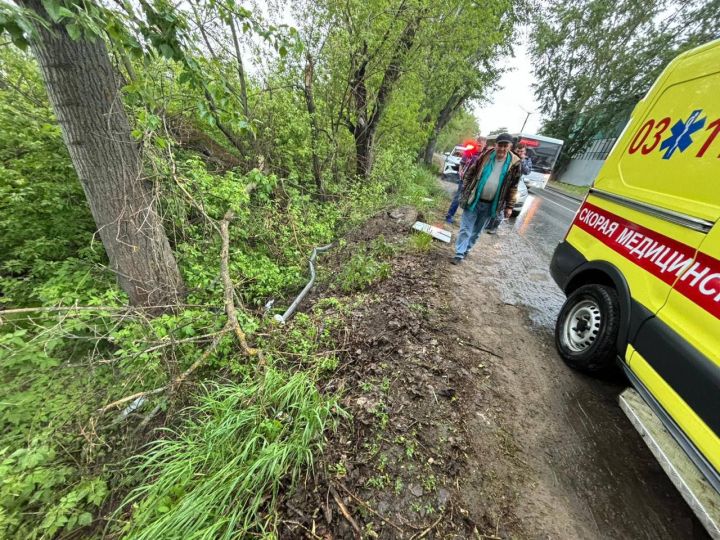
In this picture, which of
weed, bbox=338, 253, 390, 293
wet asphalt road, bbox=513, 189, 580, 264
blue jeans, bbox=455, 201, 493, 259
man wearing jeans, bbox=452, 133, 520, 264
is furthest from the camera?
wet asphalt road, bbox=513, 189, 580, 264

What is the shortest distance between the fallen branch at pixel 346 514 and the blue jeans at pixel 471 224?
3.84 m

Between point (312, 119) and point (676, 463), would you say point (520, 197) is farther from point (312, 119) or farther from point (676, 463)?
point (676, 463)

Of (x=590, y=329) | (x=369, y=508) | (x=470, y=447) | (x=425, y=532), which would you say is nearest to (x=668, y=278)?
(x=590, y=329)

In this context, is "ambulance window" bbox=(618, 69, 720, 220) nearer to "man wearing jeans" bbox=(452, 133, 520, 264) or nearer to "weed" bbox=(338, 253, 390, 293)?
"man wearing jeans" bbox=(452, 133, 520, 264)

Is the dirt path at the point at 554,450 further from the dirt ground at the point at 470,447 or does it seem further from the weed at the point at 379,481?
the weed at the point at 379,481

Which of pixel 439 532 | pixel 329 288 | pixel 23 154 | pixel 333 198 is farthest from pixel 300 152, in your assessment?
pixel 439 532

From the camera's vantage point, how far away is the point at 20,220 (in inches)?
126

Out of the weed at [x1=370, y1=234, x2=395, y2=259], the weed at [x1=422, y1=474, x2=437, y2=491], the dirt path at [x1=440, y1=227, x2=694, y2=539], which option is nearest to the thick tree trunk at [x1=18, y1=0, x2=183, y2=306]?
the weed at [x1=370, y1=234, x2=395, y2=259]

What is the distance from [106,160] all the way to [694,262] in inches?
180

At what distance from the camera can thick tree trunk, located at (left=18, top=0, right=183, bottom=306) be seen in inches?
→ 86.0

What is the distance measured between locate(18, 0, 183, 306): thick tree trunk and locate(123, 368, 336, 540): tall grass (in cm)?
160

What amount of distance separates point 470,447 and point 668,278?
1749 millimetres

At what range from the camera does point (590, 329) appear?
2604 millimetres

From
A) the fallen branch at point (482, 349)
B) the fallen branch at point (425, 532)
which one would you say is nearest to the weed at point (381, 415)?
the fallen branch at point (425, 532)
